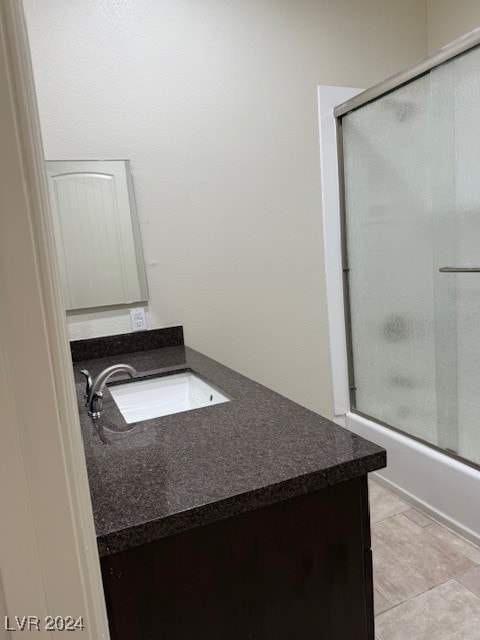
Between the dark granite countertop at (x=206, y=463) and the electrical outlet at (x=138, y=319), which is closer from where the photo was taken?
the dark granite countertop at (x=206, y=463)

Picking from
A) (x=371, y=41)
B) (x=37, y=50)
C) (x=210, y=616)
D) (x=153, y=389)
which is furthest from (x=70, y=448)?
(x=371, y=41)

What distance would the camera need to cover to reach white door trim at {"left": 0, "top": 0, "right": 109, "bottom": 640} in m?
0.38

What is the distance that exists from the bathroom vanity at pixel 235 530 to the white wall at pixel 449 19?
2.22m

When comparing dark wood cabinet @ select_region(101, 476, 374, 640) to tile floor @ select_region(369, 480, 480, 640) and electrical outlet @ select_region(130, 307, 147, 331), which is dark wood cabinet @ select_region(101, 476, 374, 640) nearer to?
tile floor @ select_region(369, 480, 480, 640)

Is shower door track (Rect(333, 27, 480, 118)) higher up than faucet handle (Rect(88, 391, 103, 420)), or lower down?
higher up

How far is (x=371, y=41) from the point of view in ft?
7.82

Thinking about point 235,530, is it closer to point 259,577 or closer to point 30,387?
point 259,577

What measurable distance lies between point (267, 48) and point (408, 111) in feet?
2.37

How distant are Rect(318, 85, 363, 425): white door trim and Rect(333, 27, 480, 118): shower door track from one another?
77 mm

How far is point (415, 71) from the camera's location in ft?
6.16

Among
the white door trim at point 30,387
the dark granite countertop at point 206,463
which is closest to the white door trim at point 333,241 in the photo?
the dark granite countertop at point 206,463

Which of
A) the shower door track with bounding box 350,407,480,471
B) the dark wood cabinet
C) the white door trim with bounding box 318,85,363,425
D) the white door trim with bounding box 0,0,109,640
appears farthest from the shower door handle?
the white door trim with bounding box 0,0,109,640

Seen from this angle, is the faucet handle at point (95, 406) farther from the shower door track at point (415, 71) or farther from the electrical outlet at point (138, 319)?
the shower door track at point (415, 71)

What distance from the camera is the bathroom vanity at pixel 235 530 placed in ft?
2.64
